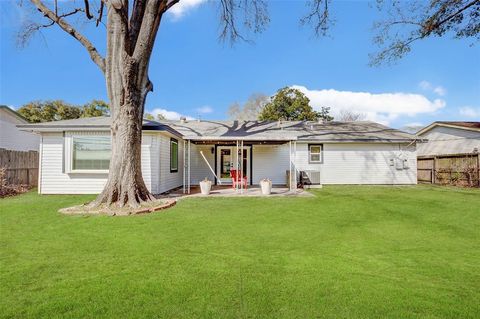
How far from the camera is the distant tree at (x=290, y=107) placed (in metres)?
29.3

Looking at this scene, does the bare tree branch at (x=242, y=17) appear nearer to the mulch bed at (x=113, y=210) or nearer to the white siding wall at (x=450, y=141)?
the mulch bed at (x=113, y=210)

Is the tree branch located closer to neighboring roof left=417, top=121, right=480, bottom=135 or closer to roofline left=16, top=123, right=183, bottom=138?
roofline left=16, top=123, right=183, bottom=138

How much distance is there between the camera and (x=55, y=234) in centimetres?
502

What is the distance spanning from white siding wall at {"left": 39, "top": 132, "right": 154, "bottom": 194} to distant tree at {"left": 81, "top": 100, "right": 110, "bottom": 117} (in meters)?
24.3

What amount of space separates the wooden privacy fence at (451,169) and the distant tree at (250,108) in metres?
25.3

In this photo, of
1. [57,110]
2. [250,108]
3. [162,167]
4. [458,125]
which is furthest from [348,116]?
[57,110]

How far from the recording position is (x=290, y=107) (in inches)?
1154

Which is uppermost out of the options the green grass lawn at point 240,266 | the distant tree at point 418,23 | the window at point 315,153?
the distant tree at point 418,23

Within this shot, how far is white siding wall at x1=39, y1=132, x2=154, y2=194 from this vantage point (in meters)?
10.5

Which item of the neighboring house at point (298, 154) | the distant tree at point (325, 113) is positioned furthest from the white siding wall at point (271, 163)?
the distant tree at point (325, 113)

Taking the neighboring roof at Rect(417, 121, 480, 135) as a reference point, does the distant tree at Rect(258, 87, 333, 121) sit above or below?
above

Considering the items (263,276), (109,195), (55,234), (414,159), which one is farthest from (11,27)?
(414,159)

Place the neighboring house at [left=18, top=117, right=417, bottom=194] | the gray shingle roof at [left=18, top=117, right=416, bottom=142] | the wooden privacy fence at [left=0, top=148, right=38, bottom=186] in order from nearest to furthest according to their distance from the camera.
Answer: the wooden privacy fence at [left=0, top=148, right=38, bottom=186], the neighboring house at [left=18, top=117, right=417, bottom=194], the gray shingle roof at [left=18, top=117, right=416, bottom=142]

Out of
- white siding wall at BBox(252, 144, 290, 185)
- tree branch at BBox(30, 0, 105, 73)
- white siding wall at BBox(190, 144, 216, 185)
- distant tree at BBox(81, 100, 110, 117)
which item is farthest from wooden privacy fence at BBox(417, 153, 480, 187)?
distant tree at BBox(81, 100, 110, 117)
